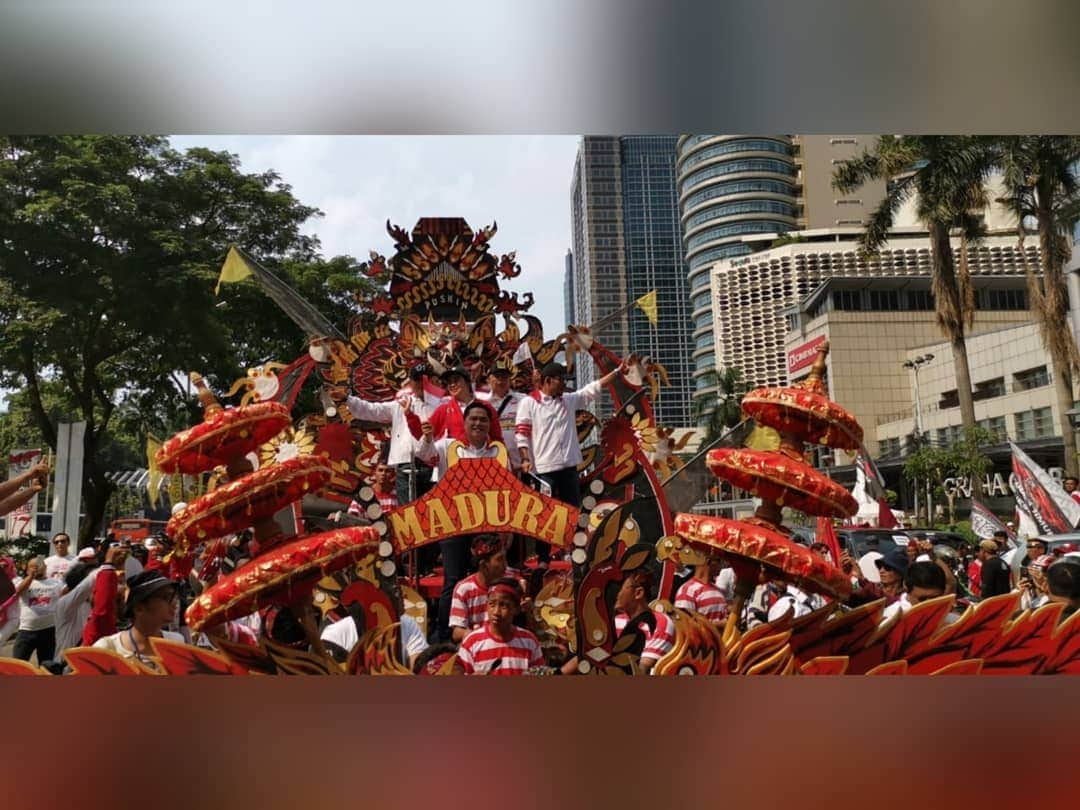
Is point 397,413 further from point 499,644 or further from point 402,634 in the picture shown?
point 499,644

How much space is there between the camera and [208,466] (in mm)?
2258

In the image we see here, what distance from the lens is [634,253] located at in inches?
126

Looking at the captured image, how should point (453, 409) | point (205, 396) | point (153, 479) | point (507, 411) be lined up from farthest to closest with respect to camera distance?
point (507, 411)
point (453, 409)
point (153, 479)
point (205, 396)

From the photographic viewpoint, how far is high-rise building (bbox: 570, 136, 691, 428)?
295 centimetres

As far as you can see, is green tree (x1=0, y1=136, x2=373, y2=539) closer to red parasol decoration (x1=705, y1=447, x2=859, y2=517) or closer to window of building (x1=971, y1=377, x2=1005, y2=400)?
red parasol decoration (x1=705, y1=447, x2=859, y2=517)

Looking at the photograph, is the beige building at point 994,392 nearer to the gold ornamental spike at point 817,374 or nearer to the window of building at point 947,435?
the window of building at point 947,435

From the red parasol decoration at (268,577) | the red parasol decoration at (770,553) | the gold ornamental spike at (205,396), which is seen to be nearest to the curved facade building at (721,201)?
the red parasol decoration at (770,553)

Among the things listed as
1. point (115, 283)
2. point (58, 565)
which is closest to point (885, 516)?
point (115, 283)

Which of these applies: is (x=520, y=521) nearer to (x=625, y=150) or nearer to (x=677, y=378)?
(x=677, y=378)

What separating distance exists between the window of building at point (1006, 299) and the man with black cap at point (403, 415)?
2185 mm

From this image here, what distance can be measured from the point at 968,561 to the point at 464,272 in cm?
255

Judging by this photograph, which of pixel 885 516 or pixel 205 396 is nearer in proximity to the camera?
pixel 205 396

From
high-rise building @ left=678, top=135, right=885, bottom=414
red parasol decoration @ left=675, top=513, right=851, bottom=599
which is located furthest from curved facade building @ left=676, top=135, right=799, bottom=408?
red parasol decoration @ left=675, top=513, right=851, bottom=599

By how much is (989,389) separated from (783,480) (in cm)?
147
